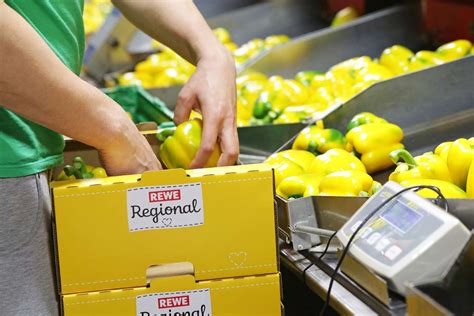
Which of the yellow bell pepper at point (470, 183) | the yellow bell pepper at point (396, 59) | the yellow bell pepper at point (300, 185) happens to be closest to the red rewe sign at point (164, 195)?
the yellow bell pepper at point (300, 185)

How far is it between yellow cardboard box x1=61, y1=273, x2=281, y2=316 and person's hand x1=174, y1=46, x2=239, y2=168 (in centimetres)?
35

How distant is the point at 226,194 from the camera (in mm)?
1915

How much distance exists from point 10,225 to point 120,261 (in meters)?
0.27

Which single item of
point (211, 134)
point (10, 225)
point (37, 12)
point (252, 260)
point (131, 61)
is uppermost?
point (131, 61)

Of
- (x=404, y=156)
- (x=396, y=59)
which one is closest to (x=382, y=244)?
(x=404, y=156)

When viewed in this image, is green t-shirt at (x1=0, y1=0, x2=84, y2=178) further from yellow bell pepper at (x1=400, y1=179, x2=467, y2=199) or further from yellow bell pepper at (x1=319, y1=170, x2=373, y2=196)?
→ yellow bell pepper at (x1=400, y1=179, x2=467, y2=199)

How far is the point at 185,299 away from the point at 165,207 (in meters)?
0.22

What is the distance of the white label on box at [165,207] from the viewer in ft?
6.24

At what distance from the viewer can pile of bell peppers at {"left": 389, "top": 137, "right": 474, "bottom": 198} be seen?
2.11 metres

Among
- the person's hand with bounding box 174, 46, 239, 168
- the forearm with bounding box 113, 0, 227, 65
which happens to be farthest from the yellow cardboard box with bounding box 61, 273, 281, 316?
the forearm with bounding box 113, 0, 227, 65

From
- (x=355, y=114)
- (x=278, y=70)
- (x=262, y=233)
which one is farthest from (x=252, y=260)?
(x=278, y=70)

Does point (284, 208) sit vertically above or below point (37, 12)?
below

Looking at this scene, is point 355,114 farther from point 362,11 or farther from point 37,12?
point 362,11

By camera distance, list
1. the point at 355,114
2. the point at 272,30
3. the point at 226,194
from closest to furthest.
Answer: the point at 226,194 → the point at 355,114 → the point at 272,30
